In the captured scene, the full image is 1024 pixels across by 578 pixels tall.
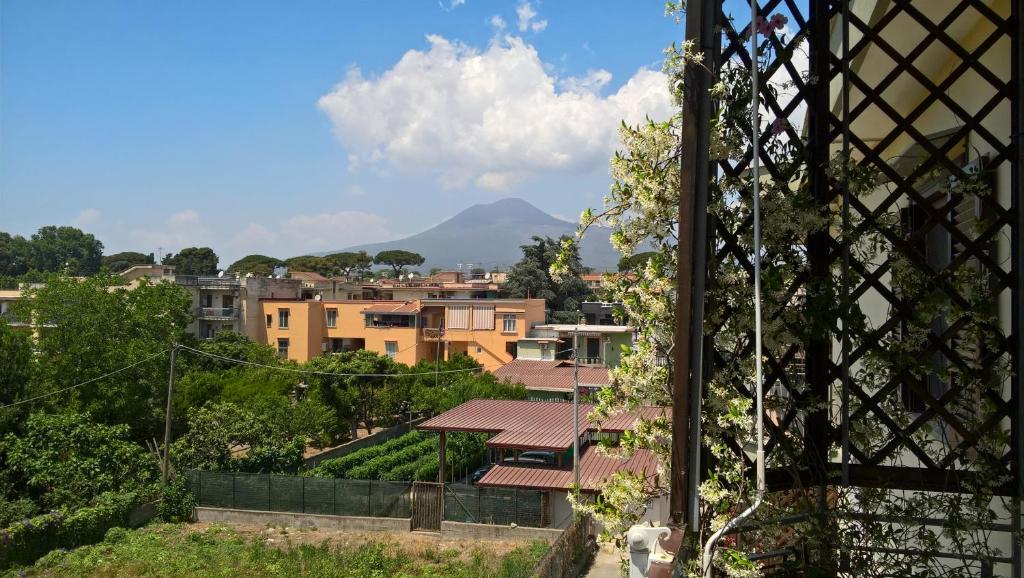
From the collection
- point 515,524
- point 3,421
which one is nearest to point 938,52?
point 515,524

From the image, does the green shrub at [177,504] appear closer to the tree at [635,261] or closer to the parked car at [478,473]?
the parked car at [478,473]

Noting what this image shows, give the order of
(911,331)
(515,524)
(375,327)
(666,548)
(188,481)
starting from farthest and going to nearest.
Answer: (375,327)
(188,481)
(515,524)
(911,331)
(666,548)

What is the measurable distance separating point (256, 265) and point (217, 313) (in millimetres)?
30510

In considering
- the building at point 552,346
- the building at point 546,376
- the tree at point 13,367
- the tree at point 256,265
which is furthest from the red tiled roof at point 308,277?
the tree at point 13,367

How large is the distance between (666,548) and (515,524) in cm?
1129

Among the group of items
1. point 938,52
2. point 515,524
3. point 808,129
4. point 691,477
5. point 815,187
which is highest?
point 938,52

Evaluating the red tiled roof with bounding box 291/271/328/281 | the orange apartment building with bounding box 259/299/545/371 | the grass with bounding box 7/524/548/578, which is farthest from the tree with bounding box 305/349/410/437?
the red tiled roof with bounding box 291/271/328/281

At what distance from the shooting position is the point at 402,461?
1653cm

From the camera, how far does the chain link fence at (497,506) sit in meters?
12.2

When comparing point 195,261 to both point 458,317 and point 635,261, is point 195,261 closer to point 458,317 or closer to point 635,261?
point 458,317

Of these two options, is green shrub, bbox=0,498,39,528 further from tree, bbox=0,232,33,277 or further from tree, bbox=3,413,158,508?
tree, bbox=0,232,33,277

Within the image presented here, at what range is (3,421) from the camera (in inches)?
585

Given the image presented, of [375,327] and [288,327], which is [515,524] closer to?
[375,327]

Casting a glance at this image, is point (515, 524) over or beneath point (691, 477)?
beneath
